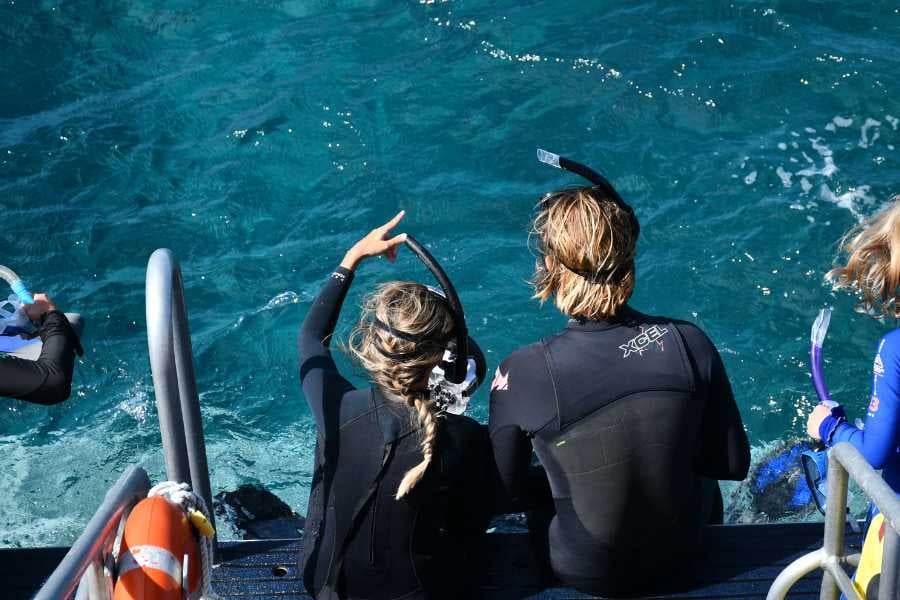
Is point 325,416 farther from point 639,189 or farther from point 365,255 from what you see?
point 639,189

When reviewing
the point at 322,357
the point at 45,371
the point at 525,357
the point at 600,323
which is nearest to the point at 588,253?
the point at 600,323

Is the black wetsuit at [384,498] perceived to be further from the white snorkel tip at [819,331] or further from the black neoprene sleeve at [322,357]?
the white snorkel tip at [819,331]

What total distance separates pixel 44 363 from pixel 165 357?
3.19ft

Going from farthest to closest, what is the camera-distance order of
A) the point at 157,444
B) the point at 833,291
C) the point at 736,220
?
the point at 736,220 → the point at 833,291 → the point at 157,444

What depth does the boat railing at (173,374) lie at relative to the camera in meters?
2.96

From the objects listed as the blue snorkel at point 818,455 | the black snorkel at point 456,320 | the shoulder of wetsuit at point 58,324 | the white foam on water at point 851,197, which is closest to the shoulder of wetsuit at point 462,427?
the black snorkel at point 456,320

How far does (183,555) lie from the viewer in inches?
108

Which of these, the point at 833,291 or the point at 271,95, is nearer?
the point at 833,291

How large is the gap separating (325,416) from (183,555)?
54 centimetres

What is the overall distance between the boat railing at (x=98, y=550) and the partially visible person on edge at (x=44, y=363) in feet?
3.42

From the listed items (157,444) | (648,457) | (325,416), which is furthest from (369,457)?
(157,444)

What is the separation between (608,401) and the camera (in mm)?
2848

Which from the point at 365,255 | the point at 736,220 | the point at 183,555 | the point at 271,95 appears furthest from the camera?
the point at 271,95

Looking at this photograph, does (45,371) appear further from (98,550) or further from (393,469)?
(393,469)
